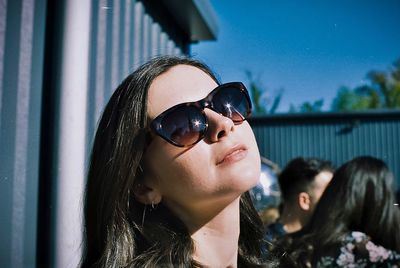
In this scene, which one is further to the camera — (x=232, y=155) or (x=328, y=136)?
(x=328, y=136)

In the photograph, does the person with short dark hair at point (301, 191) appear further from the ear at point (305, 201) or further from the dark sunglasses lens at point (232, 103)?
the dark sunglasses lens at point (232, 103)

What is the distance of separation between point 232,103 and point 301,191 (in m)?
2.26

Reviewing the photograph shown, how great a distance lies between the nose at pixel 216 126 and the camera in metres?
1.22

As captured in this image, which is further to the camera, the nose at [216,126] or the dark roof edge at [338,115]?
the dark roof edge at [338,115]

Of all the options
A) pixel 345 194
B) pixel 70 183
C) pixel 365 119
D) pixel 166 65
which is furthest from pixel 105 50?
pixel 365 119

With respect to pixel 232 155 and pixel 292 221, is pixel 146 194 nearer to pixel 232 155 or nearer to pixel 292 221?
pixel 232 155

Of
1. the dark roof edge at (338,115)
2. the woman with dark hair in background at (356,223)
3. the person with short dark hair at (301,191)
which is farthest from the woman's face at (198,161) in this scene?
the dark roof edge at (338,115)

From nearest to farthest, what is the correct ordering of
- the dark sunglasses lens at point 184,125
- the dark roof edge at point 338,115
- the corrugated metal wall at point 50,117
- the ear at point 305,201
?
the dark sunglasses lens at point 184,125 → the corrugated metal wall at point 50,117 → the ear at point 305,201 → the dark roof edge at point 338,115

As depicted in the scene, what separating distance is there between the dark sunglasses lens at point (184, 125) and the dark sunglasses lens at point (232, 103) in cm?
6

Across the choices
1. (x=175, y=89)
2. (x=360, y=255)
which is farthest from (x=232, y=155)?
(x=360, y=255)

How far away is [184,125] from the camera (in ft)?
3.92

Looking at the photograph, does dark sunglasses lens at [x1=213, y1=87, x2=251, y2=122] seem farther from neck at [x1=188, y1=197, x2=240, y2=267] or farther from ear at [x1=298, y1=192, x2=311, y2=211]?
ear at [x1=298, y1=192, x2=311, y2=211]

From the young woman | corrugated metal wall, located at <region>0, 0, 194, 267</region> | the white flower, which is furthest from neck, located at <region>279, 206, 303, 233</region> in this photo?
the young woman

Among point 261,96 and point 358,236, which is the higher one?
point 261,96
